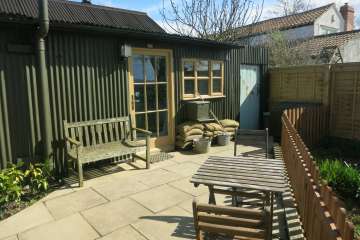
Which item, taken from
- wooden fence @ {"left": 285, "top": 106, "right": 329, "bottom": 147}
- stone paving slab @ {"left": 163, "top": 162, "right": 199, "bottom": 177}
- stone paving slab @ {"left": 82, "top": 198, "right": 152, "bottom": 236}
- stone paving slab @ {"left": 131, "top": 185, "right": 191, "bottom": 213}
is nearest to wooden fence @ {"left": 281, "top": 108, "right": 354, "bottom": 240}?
stone paving slab @ {"left": 131, "top": 185, "right": 191, "bottom": 213}

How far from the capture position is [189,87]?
7.25m

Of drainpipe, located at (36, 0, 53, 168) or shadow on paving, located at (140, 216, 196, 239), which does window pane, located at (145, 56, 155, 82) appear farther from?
shadow on paving, located at (140, 216, 196, 239)

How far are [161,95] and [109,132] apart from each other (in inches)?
64.8

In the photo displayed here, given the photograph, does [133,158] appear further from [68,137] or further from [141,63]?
[141,63]

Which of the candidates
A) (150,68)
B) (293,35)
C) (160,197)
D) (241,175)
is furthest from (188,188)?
(293,35)

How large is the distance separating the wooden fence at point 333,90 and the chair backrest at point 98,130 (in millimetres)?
5401

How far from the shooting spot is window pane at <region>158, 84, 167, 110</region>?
6641 mm

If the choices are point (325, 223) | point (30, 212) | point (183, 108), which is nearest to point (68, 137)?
point (30, 212)

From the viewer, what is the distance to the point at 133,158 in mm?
6012

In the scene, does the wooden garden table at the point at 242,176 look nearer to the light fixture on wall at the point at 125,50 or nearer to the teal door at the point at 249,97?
the light fixture on wall at the point at 125,50

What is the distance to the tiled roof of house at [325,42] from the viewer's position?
14026 mm

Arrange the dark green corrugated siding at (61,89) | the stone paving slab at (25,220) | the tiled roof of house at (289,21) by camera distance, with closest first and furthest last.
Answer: the stone paving slab at (25,220) < the dark green corrugated siding at (61,89) < the tiled roof of house at (289,21)

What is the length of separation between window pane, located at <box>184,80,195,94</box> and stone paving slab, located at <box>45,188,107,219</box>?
3.64 metres

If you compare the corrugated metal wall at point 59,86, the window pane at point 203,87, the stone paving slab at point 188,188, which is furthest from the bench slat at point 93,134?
the window pane at point 203,87
